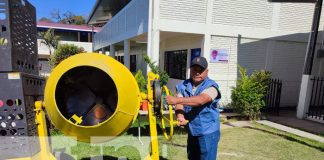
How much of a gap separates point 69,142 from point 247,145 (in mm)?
3599

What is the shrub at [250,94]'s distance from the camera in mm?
7703

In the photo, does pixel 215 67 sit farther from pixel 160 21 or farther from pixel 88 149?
pixel 88 149

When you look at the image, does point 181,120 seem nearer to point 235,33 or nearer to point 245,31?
point 235,33

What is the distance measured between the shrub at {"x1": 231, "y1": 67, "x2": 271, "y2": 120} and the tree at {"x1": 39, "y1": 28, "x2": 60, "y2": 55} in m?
25.2

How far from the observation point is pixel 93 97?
2254 mm

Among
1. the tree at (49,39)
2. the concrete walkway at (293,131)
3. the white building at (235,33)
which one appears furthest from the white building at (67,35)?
the concrete walkway at (293,131)

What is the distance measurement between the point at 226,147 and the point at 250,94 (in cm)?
281

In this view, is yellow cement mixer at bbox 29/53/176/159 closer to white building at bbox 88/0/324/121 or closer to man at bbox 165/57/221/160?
man at bbox 165/57/221/160

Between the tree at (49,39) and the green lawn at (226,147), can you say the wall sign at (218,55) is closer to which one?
the green lawn at (226,147)

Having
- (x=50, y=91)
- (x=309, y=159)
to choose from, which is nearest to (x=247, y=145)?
(x=309, y=159)

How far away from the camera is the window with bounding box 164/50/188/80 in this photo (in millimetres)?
10445

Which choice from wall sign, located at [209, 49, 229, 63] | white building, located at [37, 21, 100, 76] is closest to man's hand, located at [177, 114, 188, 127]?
wall sign, located at [209, 49, 229, 63]

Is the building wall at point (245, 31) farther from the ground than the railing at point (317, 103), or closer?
farther from the ground

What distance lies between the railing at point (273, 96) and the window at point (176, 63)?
316cm
